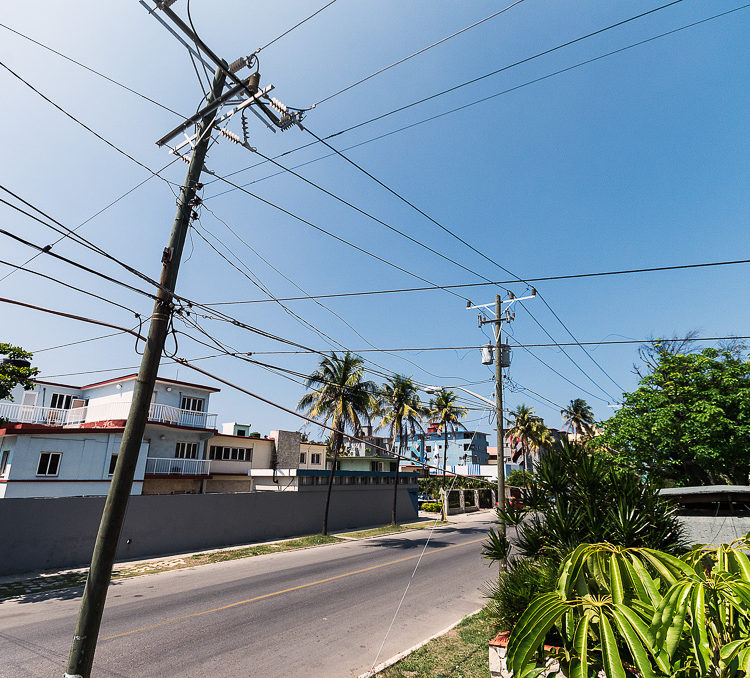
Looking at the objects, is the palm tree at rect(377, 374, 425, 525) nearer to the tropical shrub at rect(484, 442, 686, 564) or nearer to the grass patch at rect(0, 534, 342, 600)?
the grass patch at rect(0, 534, 342, 600)

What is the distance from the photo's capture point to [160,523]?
69.1 ft

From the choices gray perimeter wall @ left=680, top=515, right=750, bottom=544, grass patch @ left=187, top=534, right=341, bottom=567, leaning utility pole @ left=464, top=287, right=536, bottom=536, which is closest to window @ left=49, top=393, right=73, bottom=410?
grass patch @ left=187, top=534, right=341, bottom=567

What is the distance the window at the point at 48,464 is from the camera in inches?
819

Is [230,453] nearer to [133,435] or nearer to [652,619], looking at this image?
[133,435]

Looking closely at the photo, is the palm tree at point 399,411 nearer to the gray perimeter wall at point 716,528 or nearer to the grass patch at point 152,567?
the grass patch at point 152,567

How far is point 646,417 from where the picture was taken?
20125 millimetres

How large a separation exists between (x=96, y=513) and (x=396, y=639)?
51.7 feet

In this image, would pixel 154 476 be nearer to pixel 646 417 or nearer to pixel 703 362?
pixel 646 417

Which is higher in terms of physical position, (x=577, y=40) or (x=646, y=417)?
(x=577, y=40)

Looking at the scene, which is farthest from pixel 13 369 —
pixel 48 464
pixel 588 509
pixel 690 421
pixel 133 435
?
pixel 690 421

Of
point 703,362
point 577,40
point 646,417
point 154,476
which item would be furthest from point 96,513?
point 703,362

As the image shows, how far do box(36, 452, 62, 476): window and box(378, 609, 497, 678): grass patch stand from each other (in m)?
20.9

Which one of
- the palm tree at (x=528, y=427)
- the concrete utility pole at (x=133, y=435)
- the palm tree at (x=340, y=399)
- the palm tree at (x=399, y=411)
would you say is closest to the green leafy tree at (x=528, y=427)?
the palm tree at (x=528, y=427)

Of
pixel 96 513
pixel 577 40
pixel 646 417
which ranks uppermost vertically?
pixel 577 40
